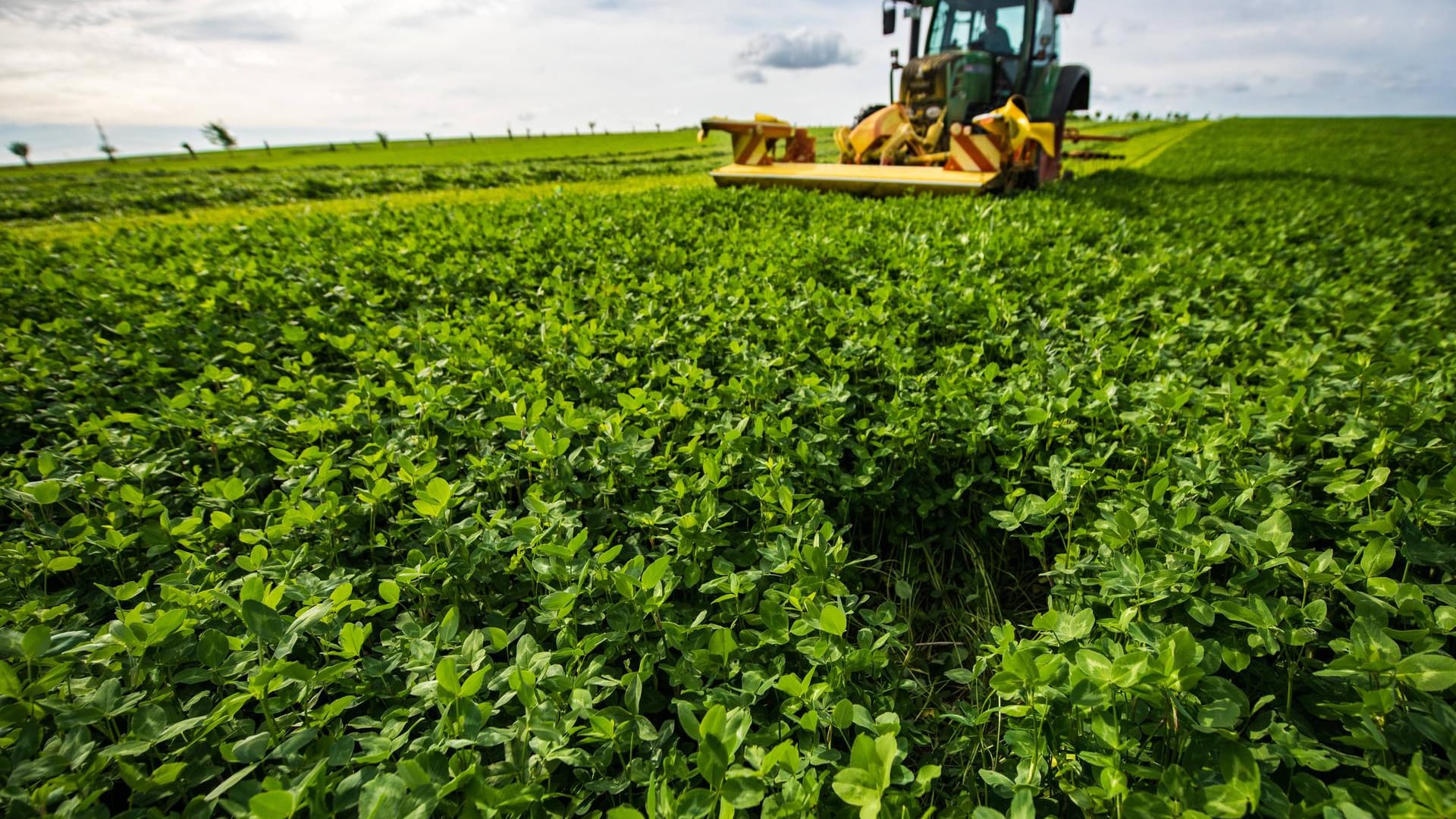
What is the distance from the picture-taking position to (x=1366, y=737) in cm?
104

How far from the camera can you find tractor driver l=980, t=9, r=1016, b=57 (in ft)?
35.1

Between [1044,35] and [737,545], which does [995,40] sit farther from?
[737,545]

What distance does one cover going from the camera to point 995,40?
10.8 m

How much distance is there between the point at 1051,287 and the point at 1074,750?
3.19 metres

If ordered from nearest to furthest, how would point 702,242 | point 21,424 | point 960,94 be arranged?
point 21,424 < point 702,242 < point 960,94

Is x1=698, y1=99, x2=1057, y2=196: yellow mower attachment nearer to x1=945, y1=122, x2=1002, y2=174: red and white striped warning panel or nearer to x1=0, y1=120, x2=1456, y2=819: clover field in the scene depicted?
x1=945, y1=122, x2=1002, y2=174: red and white striped warning panel

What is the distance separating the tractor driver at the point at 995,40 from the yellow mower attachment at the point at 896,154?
212 centimetres

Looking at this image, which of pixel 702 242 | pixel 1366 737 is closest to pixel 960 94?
pixel 702 242

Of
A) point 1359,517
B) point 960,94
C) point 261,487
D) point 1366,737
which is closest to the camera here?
point 1366,737

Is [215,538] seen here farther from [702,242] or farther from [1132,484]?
[702,242]

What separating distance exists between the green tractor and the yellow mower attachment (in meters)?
0.02

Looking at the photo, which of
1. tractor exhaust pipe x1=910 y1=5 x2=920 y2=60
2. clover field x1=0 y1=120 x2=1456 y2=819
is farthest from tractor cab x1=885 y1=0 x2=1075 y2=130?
clover field x1=0 y1=120 x2=1456 y2=819

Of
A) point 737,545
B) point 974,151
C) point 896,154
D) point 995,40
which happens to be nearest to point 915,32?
point 995,40

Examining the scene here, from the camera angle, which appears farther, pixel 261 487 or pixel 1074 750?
pixel 261 487
